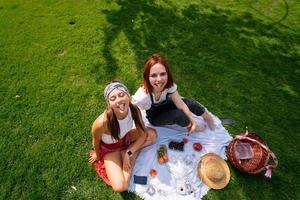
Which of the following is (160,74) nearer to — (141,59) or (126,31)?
(141,59)

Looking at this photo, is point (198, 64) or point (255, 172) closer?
point (255, 172)

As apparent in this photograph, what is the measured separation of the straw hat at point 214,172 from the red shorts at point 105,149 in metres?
1.26

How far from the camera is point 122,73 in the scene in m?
6.36

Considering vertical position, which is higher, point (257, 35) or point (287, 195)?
point (257, 35)

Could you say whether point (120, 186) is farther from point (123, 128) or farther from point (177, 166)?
point (177, 166)

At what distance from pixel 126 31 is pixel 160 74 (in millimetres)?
3293

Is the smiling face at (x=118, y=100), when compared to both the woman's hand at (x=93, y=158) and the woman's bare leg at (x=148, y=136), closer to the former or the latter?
the woman's bare leg at (x=148, y=136)

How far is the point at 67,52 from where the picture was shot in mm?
6746

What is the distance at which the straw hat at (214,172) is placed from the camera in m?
4.77

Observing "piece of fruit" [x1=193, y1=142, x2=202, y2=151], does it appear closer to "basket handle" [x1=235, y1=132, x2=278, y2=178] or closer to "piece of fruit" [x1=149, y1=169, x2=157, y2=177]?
"basket handle" [x1=235, y1=132, x2=278, y2=178]

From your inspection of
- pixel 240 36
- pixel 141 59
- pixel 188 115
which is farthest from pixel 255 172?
pixel 240 36

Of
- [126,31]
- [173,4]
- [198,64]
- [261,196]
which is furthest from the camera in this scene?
[173,4]

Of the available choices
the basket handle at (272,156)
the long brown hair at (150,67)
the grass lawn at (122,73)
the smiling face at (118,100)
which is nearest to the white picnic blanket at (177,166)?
the grass lawn at (122,73)

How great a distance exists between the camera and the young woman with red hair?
4.36 metres
